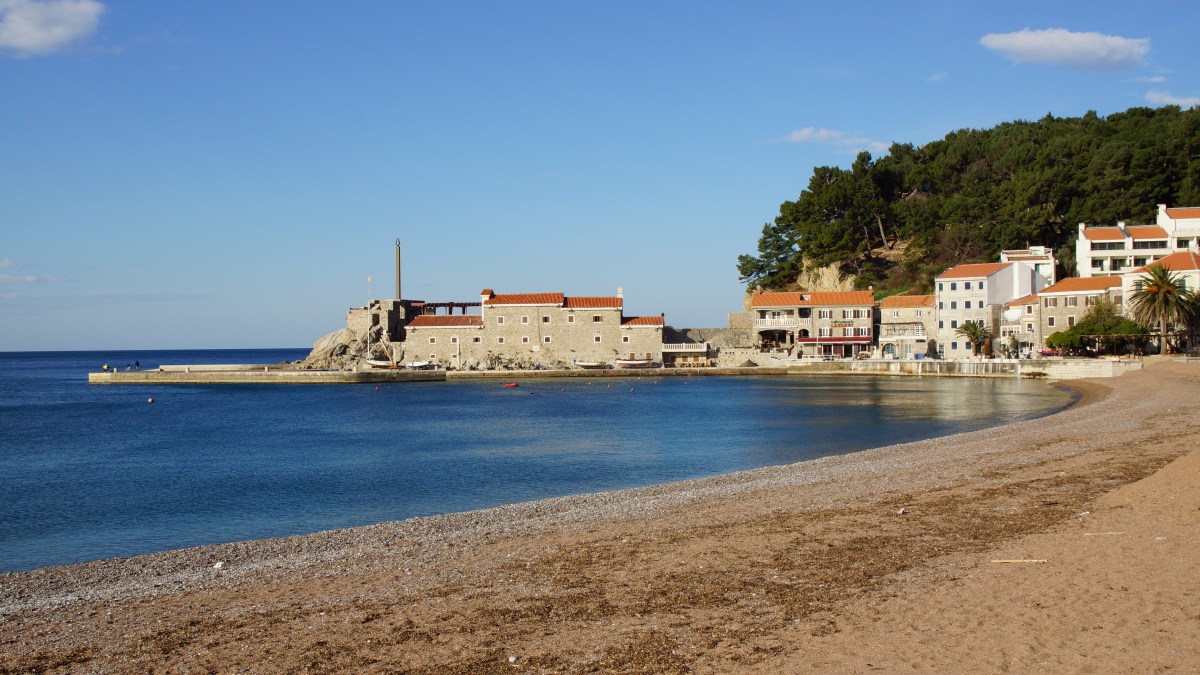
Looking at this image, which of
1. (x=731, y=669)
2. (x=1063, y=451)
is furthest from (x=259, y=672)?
(x=1063, y=451)

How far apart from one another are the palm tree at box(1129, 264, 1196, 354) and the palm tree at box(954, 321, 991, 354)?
40.8 feet

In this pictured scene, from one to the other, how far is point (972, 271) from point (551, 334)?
29945 mm

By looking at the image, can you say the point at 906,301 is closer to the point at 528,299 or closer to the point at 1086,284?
the point at 1086,284

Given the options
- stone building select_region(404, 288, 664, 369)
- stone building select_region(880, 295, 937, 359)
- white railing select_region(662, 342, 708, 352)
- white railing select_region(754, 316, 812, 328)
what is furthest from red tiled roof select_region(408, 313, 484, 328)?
stone building select_region(880, 295, 937, 359)

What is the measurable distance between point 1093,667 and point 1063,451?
13.5 m

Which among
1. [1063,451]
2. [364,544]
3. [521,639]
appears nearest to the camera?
[521,639]

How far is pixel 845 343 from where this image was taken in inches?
2635

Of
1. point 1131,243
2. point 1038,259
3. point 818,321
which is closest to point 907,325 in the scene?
point 818,321

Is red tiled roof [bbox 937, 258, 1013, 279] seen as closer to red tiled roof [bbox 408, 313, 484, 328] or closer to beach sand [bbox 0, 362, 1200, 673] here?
red tiled roof [bbox 408, 313, 484, 328]

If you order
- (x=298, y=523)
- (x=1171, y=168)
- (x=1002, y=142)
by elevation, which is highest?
(x=1002, y=142)

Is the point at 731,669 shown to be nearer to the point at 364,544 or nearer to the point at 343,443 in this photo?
the point at 364,544

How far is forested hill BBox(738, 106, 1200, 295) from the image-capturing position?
65562 millimetres

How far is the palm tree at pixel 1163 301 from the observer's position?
4534 centimetres

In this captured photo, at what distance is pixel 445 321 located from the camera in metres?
69.1
